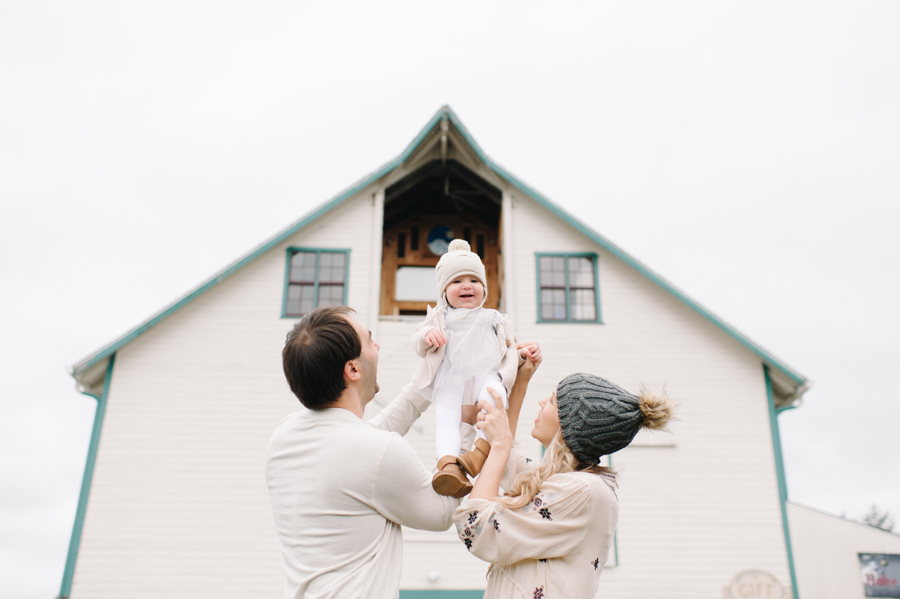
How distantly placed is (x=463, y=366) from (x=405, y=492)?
1.25 m

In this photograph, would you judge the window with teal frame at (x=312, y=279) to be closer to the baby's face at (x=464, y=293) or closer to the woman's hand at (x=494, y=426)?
the baby's face at (x=464, y=293)

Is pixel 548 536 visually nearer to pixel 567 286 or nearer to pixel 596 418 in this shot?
pixel 596 418

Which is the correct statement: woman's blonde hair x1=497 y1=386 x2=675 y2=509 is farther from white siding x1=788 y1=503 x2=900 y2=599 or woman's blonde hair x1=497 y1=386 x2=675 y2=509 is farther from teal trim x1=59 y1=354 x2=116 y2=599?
white siding x1=788 y1=503 x2=900 y2=599

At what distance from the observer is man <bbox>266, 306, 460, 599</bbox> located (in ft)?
7.29

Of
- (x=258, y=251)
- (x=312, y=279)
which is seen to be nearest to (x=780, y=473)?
(x=312, y=279)

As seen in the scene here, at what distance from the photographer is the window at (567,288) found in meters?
12.8

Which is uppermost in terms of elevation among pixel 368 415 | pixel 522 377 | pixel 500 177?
pixel 500 177

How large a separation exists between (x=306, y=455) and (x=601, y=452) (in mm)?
1266

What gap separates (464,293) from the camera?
3707 mm

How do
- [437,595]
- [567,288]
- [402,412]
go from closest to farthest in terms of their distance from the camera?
[402,412] → [437,595] → [567,288]

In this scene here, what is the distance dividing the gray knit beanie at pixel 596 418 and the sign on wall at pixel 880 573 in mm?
20673

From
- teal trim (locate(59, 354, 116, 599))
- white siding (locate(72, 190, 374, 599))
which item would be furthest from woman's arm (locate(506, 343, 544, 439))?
teal trim (locate(59, 354, 116, 599))

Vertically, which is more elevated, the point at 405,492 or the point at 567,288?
the point at 567,288

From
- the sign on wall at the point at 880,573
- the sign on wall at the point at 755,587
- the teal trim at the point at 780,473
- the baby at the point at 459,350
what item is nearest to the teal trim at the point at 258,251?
the teal trim at the point at 780,473
